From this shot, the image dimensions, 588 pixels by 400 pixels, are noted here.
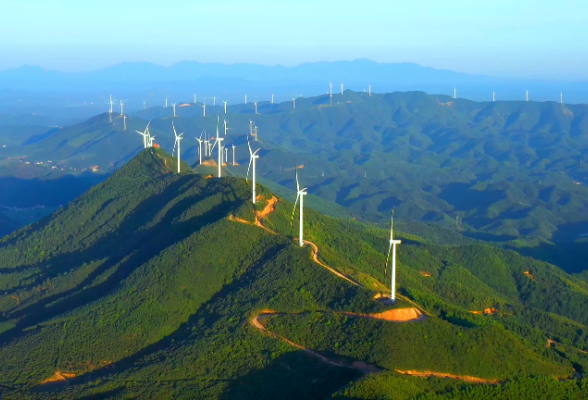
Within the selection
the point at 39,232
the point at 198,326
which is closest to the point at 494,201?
the point at 39,232

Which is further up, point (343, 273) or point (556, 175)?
point (343, 273)

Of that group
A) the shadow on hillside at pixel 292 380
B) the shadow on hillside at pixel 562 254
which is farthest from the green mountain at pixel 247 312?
the shadow on hillside at pixel 562 254

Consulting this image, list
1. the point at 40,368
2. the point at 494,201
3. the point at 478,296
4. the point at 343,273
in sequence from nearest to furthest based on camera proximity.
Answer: the point at 40,368 < the point at 343,273 < the point at 478,296 < the point at 494,201

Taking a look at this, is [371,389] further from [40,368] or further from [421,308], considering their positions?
[40,368]

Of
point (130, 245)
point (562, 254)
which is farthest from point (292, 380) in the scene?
point (562, 254)

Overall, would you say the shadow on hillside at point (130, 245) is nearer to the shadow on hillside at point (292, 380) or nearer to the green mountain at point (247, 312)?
the green mountain at point (247, 312)

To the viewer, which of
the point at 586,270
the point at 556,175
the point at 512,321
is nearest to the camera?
the point at 512,321

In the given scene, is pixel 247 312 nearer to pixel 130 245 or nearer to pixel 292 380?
pixel 292 380
